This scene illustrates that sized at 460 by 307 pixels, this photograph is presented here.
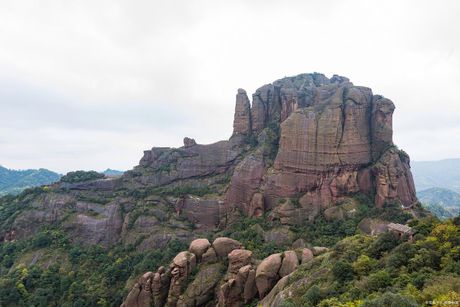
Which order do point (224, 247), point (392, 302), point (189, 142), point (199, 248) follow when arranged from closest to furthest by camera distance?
point (392, 302), point (224, 247), point (199, 248), point (189, 142)

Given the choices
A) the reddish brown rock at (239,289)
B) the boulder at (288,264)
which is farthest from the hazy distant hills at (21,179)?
the boulder at (288,264)

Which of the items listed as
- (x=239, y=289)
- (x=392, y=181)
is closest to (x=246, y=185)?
(x=392, y=181)

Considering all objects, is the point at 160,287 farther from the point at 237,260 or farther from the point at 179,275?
the point at 237,260

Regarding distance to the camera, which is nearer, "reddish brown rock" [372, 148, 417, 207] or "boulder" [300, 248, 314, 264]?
"boulder" [300, 248, 314, 264]

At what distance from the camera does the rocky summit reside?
148 ft

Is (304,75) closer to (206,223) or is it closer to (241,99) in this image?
(241,99)

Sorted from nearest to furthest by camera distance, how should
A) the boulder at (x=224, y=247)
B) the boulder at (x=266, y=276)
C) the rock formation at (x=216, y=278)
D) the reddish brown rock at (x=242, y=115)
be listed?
the boulder at (x=266, y=276) → the rock formation at (x=216, y=278) → the boulder at (x=224, y=247) → the reddish brown rock at (x=242, y=115)

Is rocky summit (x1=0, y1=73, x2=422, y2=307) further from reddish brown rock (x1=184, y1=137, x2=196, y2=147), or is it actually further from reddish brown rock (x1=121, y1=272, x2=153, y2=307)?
reddish brown rock (x1=184, y1=137, x2=196, y2=147)

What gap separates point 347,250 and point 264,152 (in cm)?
3404

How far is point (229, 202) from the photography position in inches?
2243

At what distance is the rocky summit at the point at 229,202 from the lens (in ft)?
148

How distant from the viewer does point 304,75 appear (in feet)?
233

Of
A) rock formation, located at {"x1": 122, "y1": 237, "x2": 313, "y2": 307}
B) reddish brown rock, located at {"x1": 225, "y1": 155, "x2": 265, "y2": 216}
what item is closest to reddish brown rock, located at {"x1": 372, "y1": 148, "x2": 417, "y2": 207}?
reddish brown rock, located at {"x1": 225, "y1": 155, "x2": 265, "y2": 216}

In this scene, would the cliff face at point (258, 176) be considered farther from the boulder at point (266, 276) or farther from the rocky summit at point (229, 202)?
the boulder at point (266, 276)
